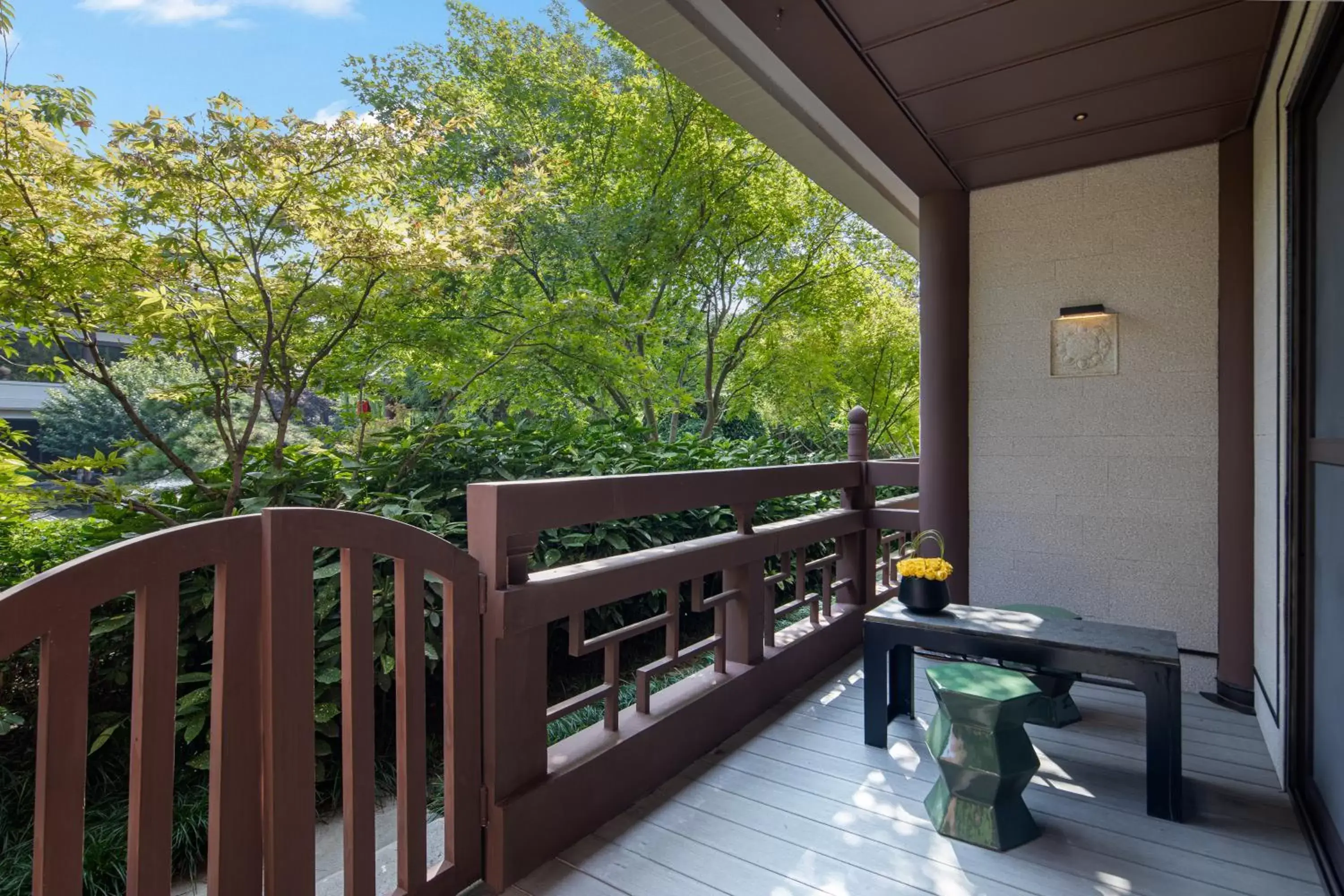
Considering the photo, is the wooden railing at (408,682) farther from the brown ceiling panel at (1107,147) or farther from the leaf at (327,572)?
the brown ceiling panel at (1107,147)

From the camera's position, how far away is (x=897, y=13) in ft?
6.88

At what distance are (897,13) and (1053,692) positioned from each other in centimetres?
252

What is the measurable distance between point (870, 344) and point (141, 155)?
6.58 meters

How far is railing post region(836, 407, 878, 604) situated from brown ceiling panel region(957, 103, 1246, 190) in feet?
4.50

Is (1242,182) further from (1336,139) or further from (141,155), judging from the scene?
(141,155)

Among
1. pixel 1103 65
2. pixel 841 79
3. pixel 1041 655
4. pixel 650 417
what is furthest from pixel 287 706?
pixel 650 417

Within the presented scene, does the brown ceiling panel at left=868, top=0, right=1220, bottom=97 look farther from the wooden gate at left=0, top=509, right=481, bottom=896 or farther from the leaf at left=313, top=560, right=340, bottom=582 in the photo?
the leaf at left=313, top=560, right=340, bottom=582

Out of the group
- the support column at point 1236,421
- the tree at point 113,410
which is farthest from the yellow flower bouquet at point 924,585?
the tree at point 113,410

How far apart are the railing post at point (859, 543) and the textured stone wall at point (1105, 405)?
1.81ft

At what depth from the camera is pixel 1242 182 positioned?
9.41ft

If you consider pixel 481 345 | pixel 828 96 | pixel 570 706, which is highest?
pixel 828 96

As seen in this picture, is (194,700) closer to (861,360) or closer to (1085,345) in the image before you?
(1085,345)

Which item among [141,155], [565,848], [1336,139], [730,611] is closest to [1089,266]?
[1336,139]

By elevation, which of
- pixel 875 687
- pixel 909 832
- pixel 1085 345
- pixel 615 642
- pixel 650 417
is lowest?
pixel 909 832
